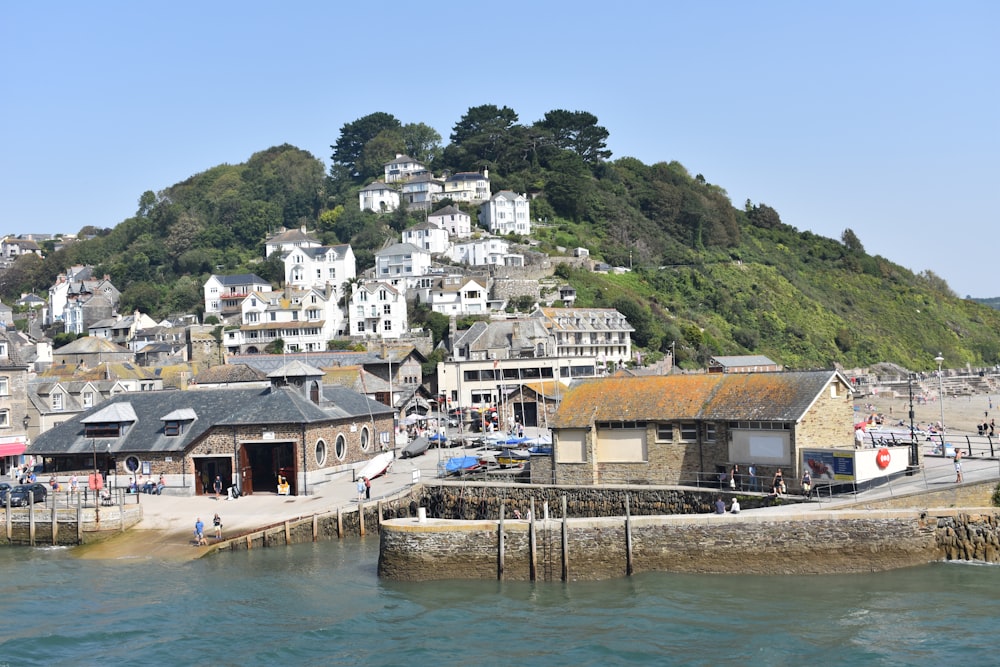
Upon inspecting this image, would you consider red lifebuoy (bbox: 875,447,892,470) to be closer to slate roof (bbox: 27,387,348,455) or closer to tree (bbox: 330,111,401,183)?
slate roof (bbox: 27,387,348,455)

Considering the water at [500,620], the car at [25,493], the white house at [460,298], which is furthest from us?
the white house at [460,298]

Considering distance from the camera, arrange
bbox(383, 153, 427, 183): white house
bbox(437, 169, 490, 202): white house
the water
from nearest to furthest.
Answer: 1. the water
2. bbox(437, 169, 490, 202): white house
3. bbox(383, 153, 427, 183): white house

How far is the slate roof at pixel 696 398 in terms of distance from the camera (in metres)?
29.2

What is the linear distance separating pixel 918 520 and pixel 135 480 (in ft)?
87.7

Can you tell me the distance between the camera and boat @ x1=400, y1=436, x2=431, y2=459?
42.9 meters

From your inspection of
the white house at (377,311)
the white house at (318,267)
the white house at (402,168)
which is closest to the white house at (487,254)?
the white house at (318,267)

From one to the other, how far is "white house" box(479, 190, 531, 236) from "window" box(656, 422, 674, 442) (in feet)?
241

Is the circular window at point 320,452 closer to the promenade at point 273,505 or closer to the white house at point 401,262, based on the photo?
the promenade at point 273,505

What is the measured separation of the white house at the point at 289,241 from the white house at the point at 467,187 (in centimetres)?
1657

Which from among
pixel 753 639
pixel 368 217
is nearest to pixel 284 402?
pixel 753 639

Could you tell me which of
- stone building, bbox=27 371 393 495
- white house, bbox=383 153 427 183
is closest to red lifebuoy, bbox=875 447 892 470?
stone building, bbox=27 371 393 495

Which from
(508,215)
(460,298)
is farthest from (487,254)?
(508,215)

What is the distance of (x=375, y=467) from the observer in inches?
1409

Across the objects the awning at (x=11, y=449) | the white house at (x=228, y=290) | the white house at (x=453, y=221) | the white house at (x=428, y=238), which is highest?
the white house at (x=453, y=221)
